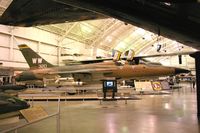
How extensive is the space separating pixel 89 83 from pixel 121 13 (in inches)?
553

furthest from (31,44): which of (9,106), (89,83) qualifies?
(9,106)

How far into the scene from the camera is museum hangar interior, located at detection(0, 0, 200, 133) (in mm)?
5199

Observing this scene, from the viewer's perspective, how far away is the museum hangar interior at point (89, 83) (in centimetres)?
520

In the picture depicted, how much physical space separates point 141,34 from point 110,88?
28.5m

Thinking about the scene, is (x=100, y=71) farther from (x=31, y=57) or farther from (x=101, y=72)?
(x=31, y=57)

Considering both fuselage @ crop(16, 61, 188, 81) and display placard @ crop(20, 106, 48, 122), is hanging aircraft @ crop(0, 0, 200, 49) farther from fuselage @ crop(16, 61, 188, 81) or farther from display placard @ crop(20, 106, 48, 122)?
fuselage @ crop(16, 61, 188, 81)

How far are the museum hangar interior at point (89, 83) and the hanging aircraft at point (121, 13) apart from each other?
0.20ft

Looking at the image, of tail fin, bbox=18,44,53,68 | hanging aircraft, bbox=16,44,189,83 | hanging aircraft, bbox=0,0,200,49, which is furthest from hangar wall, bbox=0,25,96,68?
hanging aircraft, bbox=0,0,200,49

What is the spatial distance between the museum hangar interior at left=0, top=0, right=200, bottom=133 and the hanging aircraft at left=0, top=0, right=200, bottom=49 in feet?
0.20

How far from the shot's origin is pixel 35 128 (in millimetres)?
5547

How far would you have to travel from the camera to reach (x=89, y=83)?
53.3 feet

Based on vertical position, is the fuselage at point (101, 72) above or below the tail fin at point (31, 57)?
below

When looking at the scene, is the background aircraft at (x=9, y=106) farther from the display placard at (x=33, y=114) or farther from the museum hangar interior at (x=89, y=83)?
the display placard at (x=33, y=114)

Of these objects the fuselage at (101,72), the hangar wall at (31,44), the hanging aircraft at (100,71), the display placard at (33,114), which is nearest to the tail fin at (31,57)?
the hanging aircraft at (100,71)
